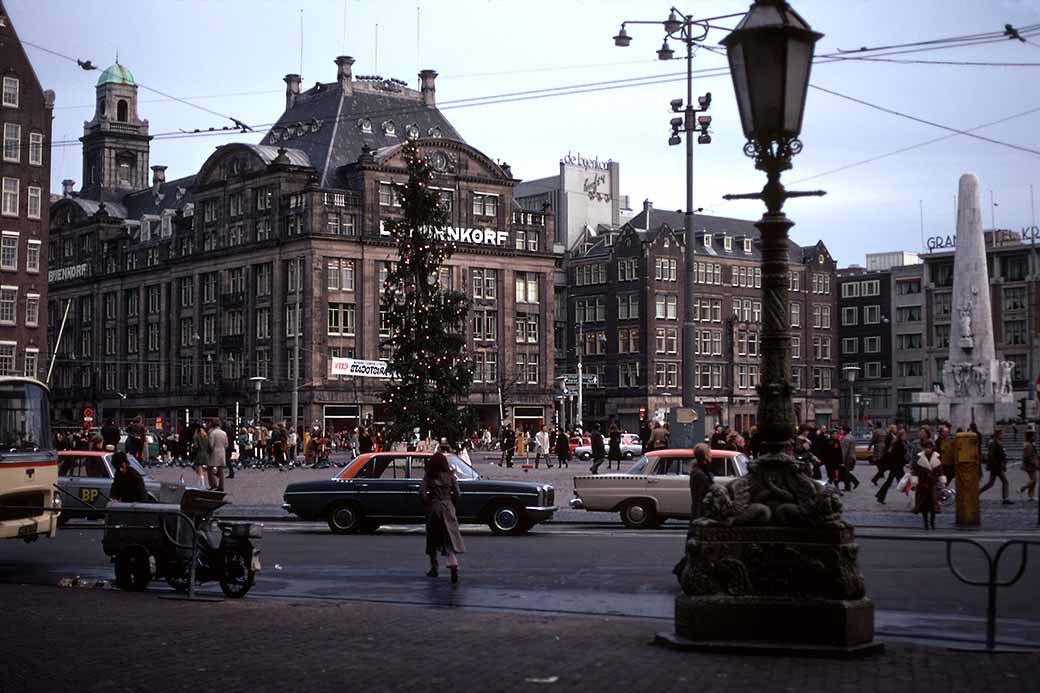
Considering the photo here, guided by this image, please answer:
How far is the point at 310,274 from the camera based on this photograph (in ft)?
309

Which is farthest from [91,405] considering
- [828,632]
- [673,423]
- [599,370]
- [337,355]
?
[828,632]

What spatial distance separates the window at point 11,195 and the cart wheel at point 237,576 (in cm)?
6847

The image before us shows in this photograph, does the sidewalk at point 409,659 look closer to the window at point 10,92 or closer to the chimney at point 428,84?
the window at point 10,92

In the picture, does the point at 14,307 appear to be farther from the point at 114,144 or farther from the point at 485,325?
the point at 114,144

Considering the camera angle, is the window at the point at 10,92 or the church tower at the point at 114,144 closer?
the window at the point at 10,92

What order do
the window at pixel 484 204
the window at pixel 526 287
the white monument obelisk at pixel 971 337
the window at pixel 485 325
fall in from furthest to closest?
1. the window at pixel 526 287
2. the window at pixel 484 204
3. the window at pixel 485 325
4. the white monument obelisk at pixel 971 337

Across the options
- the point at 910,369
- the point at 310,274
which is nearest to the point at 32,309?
the point at 310,274

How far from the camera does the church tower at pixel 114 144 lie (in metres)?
124

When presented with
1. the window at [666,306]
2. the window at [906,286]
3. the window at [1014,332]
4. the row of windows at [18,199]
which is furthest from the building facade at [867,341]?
the row of windows at [18,199]

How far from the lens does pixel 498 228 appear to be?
102250 mm

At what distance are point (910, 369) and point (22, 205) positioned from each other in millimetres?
83457

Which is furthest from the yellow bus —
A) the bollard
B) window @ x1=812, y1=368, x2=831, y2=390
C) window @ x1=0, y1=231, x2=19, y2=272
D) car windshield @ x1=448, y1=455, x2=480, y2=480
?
window @ x1=812, y1=368, x2=831, y2=390

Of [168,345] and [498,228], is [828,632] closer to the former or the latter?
[498,228]

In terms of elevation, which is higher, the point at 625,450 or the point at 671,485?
the point at 625,450
